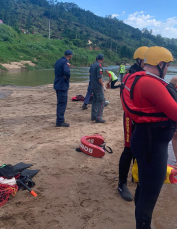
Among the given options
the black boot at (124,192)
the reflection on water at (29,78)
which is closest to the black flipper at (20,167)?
the black boot at (124,192)

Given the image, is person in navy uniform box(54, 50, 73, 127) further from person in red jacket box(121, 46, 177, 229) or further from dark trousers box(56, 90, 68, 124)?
person in red jacket box(121, 46, 177, 229)

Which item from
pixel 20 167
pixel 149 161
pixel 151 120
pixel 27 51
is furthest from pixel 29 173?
pixel 27 51

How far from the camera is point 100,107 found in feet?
22.2

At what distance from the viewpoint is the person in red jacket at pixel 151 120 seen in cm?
190

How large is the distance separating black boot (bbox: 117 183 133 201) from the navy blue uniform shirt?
134 inches

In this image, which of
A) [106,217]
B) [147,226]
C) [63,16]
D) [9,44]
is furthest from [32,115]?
[63,16]

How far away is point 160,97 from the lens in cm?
187

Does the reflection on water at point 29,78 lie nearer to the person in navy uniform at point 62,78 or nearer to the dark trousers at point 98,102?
the dark trousers at point 98,102

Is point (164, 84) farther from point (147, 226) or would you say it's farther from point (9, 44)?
point (9, 44)

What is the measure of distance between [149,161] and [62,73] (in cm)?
441

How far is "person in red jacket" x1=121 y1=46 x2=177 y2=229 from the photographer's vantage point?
190cm

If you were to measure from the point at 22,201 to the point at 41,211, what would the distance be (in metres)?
0.34

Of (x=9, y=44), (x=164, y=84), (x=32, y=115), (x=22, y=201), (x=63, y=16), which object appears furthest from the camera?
(x=63, y=16)

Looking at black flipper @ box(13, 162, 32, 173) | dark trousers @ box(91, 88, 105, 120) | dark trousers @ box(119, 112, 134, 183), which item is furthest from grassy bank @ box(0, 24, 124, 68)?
dark trousers @ box(119, 112, 134, 183)
